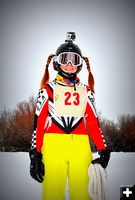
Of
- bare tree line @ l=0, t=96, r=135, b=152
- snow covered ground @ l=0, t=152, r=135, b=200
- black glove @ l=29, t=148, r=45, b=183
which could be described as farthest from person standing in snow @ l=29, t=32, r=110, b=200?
bare tree line @ l=0, t=96, r=135, b=152

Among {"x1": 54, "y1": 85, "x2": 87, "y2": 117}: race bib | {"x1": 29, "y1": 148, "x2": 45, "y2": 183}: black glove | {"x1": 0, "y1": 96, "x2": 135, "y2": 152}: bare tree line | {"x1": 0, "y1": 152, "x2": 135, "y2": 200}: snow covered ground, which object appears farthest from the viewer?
{"x1": 0, "y1": 96, "x2": 135, "y2": 152}: bare tree line

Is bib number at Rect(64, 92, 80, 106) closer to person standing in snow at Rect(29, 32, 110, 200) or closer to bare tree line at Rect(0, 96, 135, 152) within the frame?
person standing in snow at Rect(29, 32, 110, 200)

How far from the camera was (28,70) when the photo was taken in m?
2.07

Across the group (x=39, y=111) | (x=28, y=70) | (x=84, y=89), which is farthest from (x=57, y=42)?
(x=39, y=111)

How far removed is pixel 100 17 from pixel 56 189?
1.35m

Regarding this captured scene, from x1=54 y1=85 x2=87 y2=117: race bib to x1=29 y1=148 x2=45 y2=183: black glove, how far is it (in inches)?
10.1

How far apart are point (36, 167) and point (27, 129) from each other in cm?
89

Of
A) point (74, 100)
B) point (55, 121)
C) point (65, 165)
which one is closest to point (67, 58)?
point (74, 100)

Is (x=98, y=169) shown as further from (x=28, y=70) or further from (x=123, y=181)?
(x=28, y=70)

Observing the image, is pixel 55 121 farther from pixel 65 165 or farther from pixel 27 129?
pixel 27 129

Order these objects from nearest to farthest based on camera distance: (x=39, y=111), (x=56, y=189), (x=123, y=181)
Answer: (x=56, y=189) < (x=39, y=111) < (x=123, y=181)

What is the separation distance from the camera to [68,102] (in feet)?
4.99

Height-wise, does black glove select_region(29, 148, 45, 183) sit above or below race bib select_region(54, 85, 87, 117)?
below

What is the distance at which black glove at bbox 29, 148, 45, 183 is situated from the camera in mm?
1383
